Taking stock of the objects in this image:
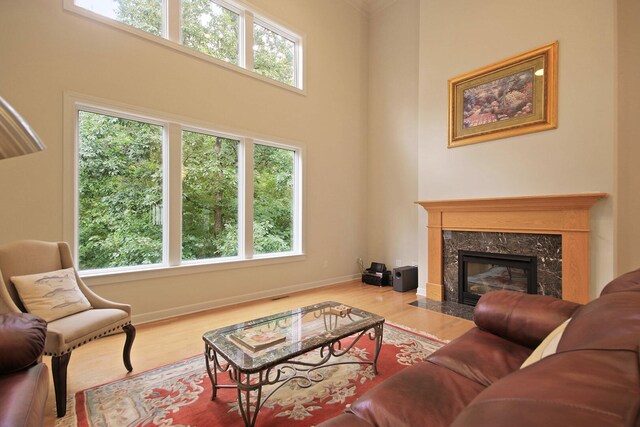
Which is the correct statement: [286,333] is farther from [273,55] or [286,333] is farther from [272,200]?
[273,55]

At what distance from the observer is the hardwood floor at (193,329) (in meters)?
2.24

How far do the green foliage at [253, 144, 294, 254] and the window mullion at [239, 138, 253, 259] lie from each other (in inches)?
4.9

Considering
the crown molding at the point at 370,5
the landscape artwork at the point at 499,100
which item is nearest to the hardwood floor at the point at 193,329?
the landscape artwork at the point at 499,100

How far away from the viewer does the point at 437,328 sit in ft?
10.0

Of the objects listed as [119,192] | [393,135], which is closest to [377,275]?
[393,135]

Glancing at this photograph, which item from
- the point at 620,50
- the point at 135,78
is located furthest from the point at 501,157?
the point at 135,78

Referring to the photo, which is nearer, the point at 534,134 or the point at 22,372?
the point at 22,372

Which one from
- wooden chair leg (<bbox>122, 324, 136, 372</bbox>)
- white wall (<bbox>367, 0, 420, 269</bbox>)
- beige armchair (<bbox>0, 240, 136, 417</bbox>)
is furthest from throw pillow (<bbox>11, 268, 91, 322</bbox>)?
white wall (<bbox>367, 0, 420, 269</bbox>)

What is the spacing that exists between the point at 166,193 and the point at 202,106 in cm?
116

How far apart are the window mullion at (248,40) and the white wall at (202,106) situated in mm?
210

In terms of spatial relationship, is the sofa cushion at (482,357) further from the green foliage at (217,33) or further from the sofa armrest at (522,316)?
the green foliage at (217,33)

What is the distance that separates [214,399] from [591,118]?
13.9 ft

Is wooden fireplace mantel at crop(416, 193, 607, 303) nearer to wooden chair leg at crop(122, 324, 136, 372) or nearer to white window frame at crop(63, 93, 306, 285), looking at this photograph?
white window frame at crop(63, 93, 306, 285)

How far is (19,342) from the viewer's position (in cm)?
126
